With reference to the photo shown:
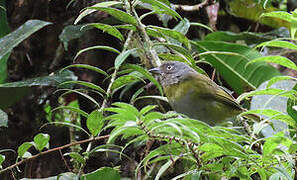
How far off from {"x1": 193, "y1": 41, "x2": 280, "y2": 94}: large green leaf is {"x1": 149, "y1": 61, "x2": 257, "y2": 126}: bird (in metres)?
0.68

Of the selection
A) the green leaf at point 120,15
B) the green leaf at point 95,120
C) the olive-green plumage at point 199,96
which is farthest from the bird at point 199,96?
the green leaf at point 95,120

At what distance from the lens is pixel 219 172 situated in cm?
147

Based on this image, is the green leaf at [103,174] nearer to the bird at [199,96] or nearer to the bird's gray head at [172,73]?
the bird at [199,96]

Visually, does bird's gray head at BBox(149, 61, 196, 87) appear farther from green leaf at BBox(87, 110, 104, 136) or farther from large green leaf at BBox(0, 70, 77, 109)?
green leaf at BBox(87, 110, 104, 136)

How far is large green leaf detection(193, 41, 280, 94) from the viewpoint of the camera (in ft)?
10.1

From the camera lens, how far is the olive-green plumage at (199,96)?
230 centimetres

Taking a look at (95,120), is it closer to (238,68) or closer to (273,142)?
(273,142)

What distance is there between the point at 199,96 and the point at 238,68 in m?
0.84

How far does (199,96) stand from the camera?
7.81 ft

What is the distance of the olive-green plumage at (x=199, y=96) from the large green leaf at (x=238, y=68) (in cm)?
69

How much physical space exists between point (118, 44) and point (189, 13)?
24.3 inches

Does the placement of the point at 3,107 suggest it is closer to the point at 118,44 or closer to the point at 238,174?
the point at 118,44

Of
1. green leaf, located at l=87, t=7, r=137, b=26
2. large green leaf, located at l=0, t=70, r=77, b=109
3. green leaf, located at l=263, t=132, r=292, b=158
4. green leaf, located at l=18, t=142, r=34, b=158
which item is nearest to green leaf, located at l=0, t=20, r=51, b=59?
large green leaf, located at l=0, t=70, r=77, b=109

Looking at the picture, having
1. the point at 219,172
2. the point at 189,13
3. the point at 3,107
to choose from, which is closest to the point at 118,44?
the point at 189,13
